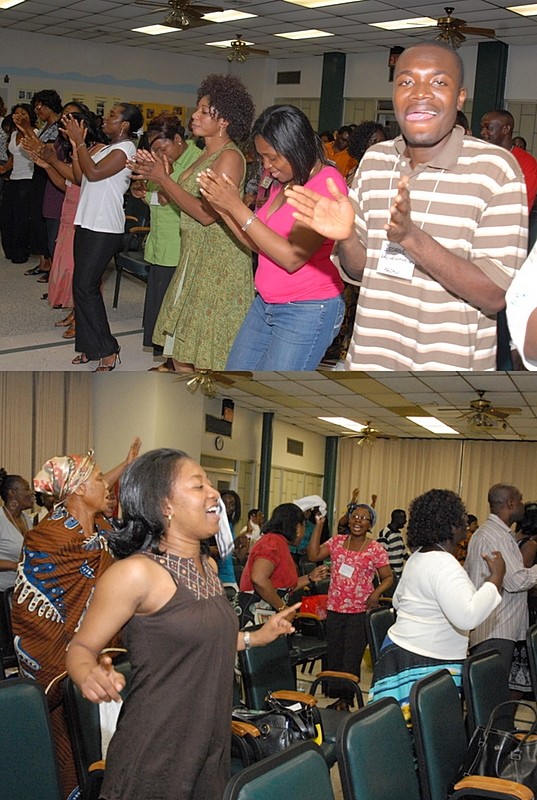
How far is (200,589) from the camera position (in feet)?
6.72

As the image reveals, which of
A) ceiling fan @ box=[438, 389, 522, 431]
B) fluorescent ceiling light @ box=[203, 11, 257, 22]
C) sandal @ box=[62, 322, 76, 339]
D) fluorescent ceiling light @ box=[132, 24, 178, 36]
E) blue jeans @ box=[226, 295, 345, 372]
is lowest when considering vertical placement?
ceiling fan @ box=[438, 389, 522, 431]

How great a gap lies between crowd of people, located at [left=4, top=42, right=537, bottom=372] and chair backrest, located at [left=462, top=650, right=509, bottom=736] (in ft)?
3.98

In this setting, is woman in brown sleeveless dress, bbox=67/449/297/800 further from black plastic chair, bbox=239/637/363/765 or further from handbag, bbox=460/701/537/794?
black plastic chair, bbox=239/637/363/765

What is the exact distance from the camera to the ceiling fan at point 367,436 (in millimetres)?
4658

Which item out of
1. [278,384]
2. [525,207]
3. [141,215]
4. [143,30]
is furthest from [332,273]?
[143,30]

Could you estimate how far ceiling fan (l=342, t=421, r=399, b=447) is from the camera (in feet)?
15.3

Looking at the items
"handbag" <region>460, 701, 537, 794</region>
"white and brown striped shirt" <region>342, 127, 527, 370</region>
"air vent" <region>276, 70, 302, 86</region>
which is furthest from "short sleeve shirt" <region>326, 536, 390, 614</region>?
"air vent" <region>276, 70, 302, 86</region>

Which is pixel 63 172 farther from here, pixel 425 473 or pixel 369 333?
pixel 369 333

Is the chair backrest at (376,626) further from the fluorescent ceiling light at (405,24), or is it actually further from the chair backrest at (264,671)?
the fluorescent ceiling light at (405,24)

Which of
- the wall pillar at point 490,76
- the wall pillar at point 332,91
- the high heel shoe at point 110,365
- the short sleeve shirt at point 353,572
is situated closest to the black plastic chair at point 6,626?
the high heel shoe at point 110,365

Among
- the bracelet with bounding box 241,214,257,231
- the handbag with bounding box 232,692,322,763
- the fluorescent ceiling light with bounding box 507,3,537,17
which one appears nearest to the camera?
the bracelet with bounding box 241,214,257,231

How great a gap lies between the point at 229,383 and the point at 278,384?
0.80 ft

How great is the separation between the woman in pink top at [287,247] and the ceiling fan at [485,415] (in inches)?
46.3

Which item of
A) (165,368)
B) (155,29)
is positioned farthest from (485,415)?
(155,29)
